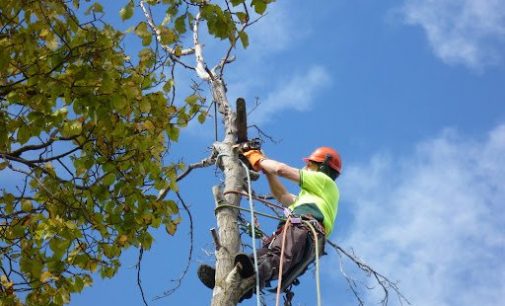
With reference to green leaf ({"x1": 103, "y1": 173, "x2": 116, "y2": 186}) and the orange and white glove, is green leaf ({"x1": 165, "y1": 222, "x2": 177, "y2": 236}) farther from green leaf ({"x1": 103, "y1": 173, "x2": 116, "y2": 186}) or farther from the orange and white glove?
the orange and white glove

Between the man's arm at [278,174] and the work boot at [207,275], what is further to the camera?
the man's arm at [278,174]

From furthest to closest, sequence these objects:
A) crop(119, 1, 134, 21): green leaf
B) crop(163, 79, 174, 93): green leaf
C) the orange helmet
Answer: the orange helmet, crop(163, 79, 174, 93): green leaf, crop(119, 1, 134, 21): green leaf

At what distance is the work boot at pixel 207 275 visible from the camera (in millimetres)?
5266

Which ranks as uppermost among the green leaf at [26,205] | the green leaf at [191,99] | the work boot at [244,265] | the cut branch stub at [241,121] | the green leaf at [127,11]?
the cut branch stub at [241,121]

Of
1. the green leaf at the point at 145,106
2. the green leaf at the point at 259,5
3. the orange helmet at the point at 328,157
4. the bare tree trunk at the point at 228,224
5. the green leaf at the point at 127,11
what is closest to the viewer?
the green leaf at the point at 259,5

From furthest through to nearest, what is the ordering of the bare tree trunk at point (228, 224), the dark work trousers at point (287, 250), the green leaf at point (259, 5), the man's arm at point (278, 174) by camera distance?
the man's arm at point (278, 174), the dark work trousers at point (287, 250), the bare tree trunk at point (228, 224), the green leaf at point (259, 5)

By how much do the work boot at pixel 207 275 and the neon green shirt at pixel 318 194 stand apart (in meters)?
0.98

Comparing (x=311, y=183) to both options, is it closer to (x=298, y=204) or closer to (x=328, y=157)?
(x=298, y=204)

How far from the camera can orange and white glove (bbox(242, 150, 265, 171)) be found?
5789mm

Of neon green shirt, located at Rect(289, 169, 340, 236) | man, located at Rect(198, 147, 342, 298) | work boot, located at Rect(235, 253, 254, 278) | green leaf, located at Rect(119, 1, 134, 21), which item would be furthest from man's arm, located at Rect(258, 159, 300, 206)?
green leaf, located at Rect(119, 1, 134, 21)

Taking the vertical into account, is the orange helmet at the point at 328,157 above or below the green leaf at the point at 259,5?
above

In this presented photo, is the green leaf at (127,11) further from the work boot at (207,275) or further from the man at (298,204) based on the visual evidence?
the work boot at (207,275)

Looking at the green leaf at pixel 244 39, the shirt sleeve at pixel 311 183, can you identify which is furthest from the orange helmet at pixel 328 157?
the green leaf at pixel 244 39

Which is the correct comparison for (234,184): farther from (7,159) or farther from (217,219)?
(7,159)
